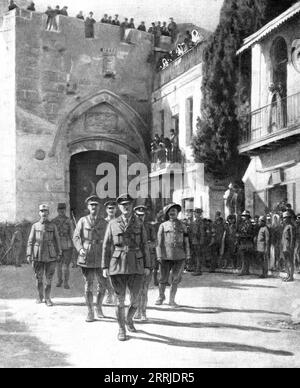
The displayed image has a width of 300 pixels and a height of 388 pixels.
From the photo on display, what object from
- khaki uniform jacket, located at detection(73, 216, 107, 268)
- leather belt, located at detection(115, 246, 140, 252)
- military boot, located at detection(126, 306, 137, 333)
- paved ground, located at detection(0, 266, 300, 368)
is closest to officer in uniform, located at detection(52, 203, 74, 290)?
paved ground, located at detection(0, 266, 300, 368)

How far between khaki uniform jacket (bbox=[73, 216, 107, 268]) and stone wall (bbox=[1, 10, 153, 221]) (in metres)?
13.1

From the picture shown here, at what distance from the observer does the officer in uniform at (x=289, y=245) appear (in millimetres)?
13258

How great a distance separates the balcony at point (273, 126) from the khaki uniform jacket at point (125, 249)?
834 centimetres

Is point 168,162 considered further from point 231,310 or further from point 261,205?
point 231,310

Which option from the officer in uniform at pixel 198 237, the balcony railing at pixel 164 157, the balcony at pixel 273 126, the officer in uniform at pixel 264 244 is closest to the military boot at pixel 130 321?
the officer in uniform at pixel 264 244

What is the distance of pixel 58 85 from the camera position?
23.5 metres

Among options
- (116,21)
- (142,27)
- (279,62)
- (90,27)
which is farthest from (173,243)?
(142,27)

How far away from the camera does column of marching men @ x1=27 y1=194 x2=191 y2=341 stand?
8.12 meters

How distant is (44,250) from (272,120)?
8227 mm

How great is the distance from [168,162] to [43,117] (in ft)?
16.0

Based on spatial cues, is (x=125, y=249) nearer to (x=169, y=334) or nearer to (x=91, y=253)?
(x=169, y=334)

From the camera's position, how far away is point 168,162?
22.1 meters

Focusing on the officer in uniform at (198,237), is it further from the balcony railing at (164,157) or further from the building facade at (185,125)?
the balcony railing at (164,157)
